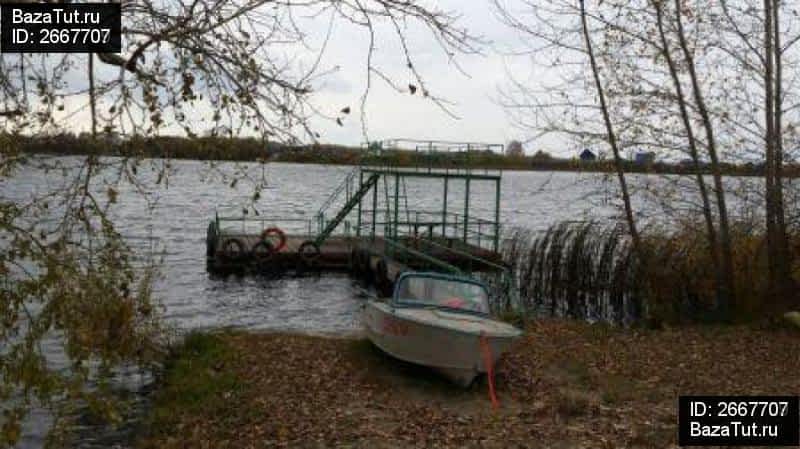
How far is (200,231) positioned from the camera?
50750 millimetres

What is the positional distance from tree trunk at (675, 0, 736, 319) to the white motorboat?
6.54 metres

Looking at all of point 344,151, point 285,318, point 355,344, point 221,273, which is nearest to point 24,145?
point 344,151

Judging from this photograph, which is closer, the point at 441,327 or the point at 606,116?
the point at 441,327

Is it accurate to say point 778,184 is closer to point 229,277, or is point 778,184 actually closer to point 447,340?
point 447,340

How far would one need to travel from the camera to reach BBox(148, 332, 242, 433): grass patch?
12.6 metres

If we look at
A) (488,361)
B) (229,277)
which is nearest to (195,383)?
(488,361)

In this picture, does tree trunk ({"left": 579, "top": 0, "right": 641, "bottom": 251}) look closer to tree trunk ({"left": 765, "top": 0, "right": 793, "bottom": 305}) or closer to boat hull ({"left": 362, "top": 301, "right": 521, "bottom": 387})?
tree trunk ({"left": 765, "top": 0, "right": 793, "bottom": 305})

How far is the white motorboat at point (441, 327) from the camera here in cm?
1329

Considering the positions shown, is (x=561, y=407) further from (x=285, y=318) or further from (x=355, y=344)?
(x=285, y=318)

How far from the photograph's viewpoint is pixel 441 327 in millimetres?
13320

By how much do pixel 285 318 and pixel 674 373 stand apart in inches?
542

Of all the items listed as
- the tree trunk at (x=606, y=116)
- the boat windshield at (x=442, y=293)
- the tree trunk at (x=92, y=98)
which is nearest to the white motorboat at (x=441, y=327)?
the boat windshield at (x=442, y=293)

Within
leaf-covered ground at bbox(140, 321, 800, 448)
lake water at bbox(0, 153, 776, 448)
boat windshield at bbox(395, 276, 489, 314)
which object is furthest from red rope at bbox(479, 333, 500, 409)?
lake water at bbox(0, 153, 776, 448)

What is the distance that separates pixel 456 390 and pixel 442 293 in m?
2.10
